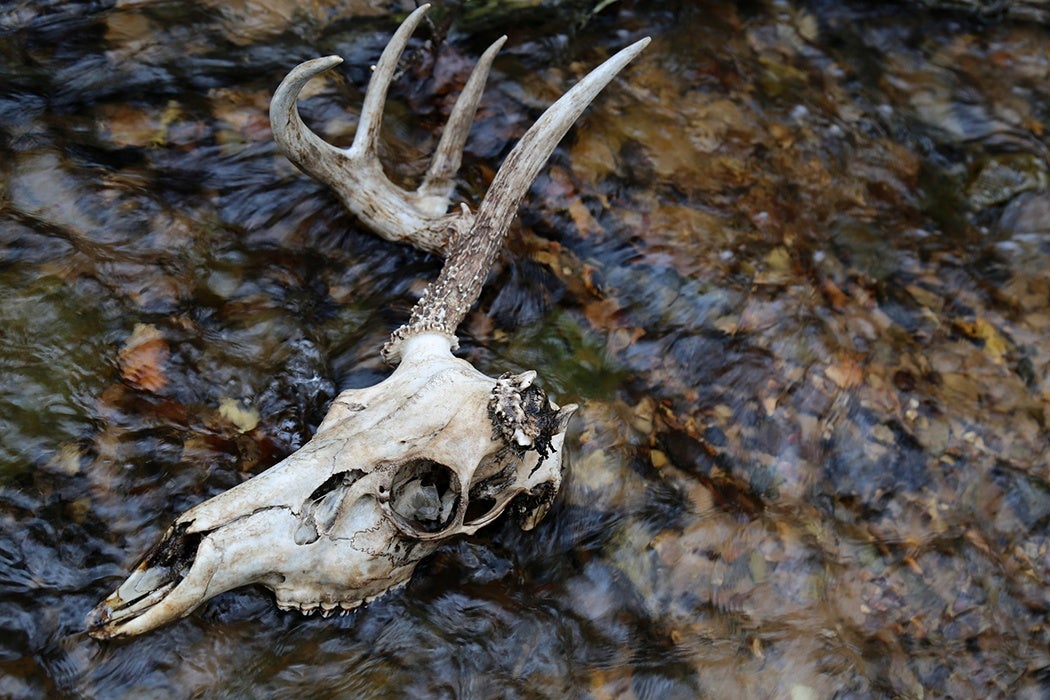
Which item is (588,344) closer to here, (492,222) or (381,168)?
(492,222)

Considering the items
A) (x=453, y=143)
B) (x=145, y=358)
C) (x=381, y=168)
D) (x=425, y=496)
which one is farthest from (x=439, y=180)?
(x=425, y=496)

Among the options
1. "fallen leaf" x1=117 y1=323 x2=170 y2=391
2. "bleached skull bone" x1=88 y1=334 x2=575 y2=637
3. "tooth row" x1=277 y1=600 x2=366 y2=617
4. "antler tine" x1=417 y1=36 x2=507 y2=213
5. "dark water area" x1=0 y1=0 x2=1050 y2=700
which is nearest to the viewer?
"bleached skull bone" x1=88 y1=334 x2=575 y2=637

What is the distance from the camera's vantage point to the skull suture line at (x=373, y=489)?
9.40 feet

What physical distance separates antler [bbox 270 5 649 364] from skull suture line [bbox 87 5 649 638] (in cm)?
2

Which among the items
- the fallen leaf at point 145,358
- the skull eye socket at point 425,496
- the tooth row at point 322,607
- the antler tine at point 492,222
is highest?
the antler tine at point 492,222

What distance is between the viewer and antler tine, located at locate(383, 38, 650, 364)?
3.70m

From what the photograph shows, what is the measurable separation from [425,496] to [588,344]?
152 centimetres

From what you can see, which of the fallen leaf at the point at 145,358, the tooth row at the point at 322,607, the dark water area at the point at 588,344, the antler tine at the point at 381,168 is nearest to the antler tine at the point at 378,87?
the antler tine at the point at 381,168

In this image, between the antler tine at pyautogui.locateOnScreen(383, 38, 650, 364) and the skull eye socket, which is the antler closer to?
the antler tine at pyautogui.locateOnScreen(383, 38, 650, 364)

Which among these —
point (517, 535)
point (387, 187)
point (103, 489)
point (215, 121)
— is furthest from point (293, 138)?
point (517, 535)

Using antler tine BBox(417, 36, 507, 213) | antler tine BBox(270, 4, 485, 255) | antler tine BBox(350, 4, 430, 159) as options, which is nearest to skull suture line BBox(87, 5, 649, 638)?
antler tine BBox(270, 4, 485, 255)

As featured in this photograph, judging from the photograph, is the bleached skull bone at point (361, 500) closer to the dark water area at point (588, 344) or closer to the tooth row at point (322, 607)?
the tooth row at point (322, 607)

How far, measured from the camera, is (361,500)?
119 inches

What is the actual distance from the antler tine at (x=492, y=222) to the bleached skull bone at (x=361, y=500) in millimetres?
429
